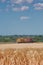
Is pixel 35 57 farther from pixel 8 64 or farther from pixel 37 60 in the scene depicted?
pixel 8 64

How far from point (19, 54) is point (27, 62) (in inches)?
11.7

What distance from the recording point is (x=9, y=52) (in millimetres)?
7547

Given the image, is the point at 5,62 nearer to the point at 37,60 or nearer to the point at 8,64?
the point at 8,64

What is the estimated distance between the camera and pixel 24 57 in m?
7.54

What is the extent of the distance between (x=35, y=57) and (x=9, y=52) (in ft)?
2.29

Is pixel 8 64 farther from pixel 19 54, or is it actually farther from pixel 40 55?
pixel 40 55

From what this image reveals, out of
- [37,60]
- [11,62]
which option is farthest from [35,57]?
[11,62]

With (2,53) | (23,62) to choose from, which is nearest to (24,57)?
(23,62)

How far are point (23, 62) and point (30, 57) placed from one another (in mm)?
227

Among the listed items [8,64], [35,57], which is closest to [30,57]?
[35,57]

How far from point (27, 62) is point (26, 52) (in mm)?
268

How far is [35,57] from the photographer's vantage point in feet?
24.6

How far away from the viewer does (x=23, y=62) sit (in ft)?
24.6

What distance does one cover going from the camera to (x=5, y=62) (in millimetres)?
7488
